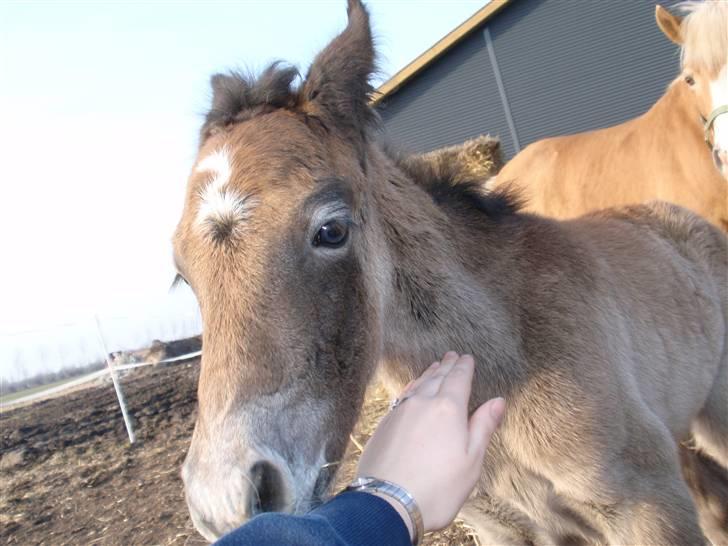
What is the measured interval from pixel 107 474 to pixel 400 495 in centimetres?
612

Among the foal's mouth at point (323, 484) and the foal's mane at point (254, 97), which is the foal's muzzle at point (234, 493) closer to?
the foal's mouth at point (323, 484)

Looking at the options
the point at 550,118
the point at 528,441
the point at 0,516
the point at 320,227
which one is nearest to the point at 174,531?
the point at 0,516

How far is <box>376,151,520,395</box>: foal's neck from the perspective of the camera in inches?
96.6

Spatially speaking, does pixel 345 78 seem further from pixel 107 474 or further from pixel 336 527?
pixel 107 474

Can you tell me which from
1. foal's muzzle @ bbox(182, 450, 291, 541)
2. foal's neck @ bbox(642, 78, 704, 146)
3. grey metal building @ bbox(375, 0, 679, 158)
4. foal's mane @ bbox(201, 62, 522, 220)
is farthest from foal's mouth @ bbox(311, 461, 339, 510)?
grey metal building @ bbox(375, 0, 679, 158)

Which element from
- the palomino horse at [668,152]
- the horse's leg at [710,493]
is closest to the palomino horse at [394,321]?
the horse's leg at [710,493]

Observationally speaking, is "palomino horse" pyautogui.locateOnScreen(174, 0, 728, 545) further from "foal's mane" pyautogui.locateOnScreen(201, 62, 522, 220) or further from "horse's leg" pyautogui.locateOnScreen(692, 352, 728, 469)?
"horse's leg" pyautogui.locateOnScreen(692, 352, 728, 469)

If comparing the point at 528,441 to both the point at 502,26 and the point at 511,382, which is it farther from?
the point at 502,26

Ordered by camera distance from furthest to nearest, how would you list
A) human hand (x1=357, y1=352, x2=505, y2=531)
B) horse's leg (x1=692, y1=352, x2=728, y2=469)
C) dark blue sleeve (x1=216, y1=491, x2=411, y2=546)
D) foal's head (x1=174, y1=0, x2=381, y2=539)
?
1. horse's leg (x1=692, y1=352, x2=728, y2=469)
2. foal's head (x1=174, y1=0, x2=381, y2=539)
3. human hand (x1=357, y1=352, x2=505, y2=531)
4. dark blue sleeve (x1=216, y1=491, x2=411, y2=546)

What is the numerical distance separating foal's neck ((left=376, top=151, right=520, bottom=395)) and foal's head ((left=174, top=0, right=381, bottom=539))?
21cm

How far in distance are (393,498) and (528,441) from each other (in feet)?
3.71

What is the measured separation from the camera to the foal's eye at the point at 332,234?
6.66ft

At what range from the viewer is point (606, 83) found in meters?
16.7

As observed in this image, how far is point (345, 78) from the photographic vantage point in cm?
238
